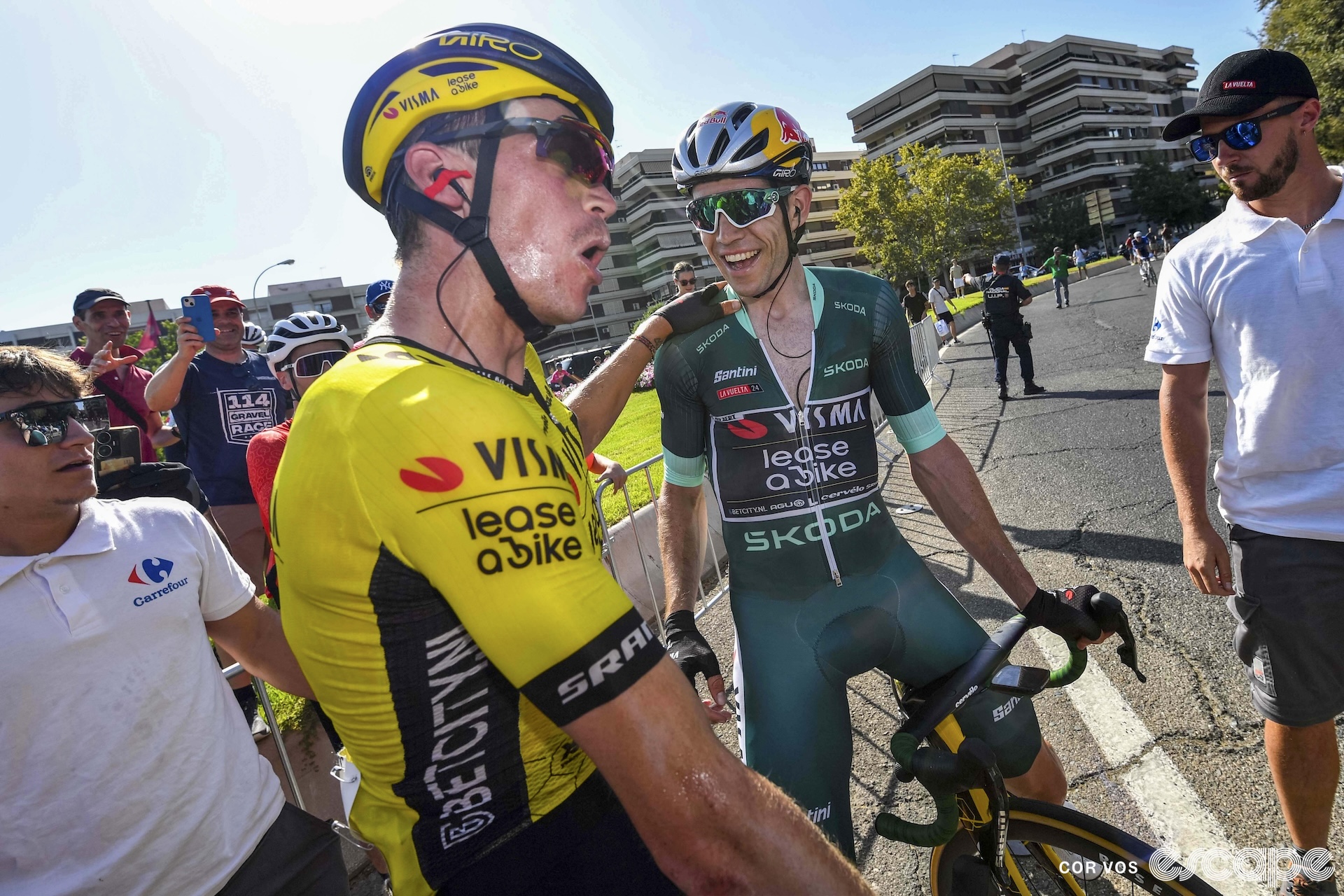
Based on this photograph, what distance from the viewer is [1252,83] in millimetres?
2586

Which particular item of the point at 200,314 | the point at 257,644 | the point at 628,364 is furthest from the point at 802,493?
the point at 200,314

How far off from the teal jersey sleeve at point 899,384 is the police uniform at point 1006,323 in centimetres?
1006

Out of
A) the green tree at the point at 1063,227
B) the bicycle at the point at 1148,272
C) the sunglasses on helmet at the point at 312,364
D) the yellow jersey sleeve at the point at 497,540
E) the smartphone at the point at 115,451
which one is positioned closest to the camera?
the yellow jersey sleeve at the point at 497,540

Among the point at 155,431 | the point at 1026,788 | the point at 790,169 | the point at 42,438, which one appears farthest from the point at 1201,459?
the point at 155,431

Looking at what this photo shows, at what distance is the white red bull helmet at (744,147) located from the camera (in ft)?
8.63

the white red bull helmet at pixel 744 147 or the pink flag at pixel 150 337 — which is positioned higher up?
the pink flag at pixel 150 337

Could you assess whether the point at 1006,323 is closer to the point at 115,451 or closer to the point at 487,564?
the point at 115,451

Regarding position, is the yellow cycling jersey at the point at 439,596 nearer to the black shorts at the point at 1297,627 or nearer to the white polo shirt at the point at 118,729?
the white polo shirt at the point at 118,729

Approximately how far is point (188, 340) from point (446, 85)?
4.60 m

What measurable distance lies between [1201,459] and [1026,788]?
1.60 meters

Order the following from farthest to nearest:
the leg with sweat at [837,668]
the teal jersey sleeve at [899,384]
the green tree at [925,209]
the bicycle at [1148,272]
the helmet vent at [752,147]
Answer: the green tree at [925,209] → the bicycle at [1148,272] → the helmet vent at [752,147] → the teal jersey sleeve at [899,384] → the leg with sweat at [837,668]

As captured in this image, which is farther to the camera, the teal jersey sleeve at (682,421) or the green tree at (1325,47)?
the green tree at (1325,47)

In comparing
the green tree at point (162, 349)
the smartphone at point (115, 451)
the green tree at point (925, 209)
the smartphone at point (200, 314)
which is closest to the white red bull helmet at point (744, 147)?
the smartphone at point (115, 451)

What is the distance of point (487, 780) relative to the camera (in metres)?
1.29
